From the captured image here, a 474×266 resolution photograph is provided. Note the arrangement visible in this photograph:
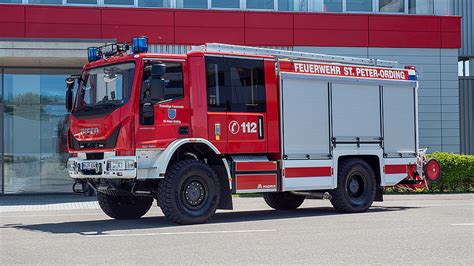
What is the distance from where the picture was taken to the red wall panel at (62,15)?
19891mm

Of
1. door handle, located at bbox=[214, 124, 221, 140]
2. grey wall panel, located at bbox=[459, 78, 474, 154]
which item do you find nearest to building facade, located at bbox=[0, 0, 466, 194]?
grey wall panel, located at bbox=[459, 78, 474, 154]

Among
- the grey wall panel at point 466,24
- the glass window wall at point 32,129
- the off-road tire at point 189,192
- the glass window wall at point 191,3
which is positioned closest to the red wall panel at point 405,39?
the grey wall panel at point 466,24

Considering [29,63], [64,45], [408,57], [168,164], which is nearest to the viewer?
[168,164]

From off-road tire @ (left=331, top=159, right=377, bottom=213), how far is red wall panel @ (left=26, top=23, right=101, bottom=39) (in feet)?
30.0

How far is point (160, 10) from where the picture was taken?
2075 cm

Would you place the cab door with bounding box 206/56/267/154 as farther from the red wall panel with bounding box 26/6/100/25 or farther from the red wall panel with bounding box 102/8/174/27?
the red wall panel with bounding box 26/6/100/25

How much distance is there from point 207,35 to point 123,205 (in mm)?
8808

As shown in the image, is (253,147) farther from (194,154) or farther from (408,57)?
(408,57)

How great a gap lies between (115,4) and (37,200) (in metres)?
6.15

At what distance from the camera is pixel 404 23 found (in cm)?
2297

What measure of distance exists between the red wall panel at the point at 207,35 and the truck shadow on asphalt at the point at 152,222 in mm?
7303

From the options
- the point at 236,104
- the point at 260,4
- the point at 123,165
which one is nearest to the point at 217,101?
the point at 236,104

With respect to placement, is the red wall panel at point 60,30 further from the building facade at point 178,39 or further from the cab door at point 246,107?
the cab door at point 246,107

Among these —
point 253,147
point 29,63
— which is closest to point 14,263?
point 253,147
